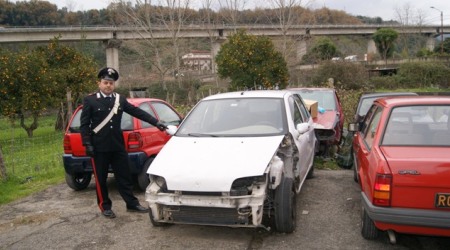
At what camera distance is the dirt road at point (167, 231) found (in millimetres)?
4480

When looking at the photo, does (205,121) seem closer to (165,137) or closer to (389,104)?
(165,137)

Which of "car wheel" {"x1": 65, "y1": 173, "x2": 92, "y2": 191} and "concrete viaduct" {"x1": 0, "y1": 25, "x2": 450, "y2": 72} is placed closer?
"car wheel" {"x1": 65, "y1": 173, "x2": 92, "y2": 191}

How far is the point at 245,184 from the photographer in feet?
14.1

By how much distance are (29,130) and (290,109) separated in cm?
1794

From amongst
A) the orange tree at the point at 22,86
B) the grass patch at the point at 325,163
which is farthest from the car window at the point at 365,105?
the orange tree at the point at 22,86

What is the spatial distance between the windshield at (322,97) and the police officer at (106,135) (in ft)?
20.0

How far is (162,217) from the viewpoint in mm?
4539

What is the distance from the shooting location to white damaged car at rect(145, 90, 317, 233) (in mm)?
4207

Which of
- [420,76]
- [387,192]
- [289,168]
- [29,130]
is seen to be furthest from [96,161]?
[420,76]

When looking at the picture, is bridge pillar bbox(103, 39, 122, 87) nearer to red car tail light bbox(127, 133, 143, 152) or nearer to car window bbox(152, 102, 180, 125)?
car window bbox(152, 102, 180, 125)

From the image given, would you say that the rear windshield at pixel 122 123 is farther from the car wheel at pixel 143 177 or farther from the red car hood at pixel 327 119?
the red car hood at pixel 327 119

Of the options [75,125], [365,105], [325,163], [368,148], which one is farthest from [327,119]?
[75,125]

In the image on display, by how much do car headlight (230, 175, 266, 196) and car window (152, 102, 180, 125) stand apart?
358cm

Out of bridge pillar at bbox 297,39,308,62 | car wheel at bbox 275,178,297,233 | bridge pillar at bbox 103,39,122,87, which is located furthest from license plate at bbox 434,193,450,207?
bridge pillar at bbox 103,39,122,87
